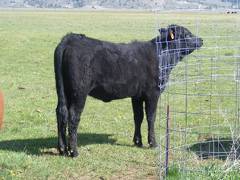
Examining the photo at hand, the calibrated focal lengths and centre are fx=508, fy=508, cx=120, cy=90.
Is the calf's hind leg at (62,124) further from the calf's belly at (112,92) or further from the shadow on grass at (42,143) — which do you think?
the calf's belly at (112,92)

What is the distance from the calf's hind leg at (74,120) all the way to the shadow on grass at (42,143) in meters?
0.42

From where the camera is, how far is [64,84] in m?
9.34

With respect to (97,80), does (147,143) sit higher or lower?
lower

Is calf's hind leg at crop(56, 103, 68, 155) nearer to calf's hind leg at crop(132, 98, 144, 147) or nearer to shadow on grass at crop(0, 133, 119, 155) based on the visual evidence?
shadow on grass at crop(0, 133, 119, 155)

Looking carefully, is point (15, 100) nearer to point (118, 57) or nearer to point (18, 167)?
point (118, 57)

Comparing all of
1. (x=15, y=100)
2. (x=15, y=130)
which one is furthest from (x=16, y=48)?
(x=15, y=130)

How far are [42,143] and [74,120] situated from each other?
4.04ft

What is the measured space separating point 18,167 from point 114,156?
77.2 inches

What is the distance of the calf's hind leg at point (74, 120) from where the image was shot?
922 centimetres

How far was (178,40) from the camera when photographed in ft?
34.2

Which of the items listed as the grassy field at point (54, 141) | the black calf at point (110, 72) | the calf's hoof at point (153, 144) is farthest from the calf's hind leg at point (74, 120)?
the calf's hoof at point (153, 144)

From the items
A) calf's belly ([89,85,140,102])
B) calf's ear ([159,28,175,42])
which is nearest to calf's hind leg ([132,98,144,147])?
calf's belly ([89,85,140,102])

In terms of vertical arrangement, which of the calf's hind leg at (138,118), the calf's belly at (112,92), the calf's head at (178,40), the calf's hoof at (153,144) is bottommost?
the calf's hoof at (153,144)

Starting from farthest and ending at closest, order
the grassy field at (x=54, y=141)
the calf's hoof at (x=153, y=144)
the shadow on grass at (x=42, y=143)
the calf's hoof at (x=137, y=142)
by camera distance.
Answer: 1. the calf's hoof at (x=137, y=142)
2. the calf's hoof at (x=153, y=144)
3. the shadow on grass at (x=42, y=143)
4. the grassy field at (x=54, y=141)
